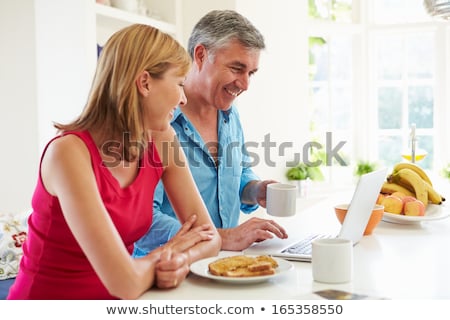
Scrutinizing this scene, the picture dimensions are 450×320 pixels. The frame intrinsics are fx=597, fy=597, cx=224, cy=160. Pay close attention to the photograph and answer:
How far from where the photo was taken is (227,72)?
2.02 m

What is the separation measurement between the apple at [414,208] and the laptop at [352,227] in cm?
37

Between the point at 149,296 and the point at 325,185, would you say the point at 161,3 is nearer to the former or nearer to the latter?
the point at 325,185

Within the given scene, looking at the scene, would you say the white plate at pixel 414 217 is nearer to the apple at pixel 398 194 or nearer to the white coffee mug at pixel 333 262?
the apple at pixel 398 194

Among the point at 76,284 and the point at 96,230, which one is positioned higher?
the point at 96,230

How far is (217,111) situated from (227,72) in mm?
203

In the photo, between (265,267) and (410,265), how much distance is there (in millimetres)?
448

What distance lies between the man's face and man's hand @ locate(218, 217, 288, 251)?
52 cm

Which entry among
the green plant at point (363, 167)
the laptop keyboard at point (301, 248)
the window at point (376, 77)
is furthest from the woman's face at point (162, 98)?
the green plant at point (363, 167)

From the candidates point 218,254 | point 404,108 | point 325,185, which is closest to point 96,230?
point 218,254

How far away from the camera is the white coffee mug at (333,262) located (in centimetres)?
132

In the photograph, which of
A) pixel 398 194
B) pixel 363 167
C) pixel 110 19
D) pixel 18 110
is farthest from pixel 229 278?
pixel 363 167

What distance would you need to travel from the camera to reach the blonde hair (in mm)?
1451

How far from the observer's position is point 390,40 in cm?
530

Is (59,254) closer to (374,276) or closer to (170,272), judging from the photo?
(170,272)
